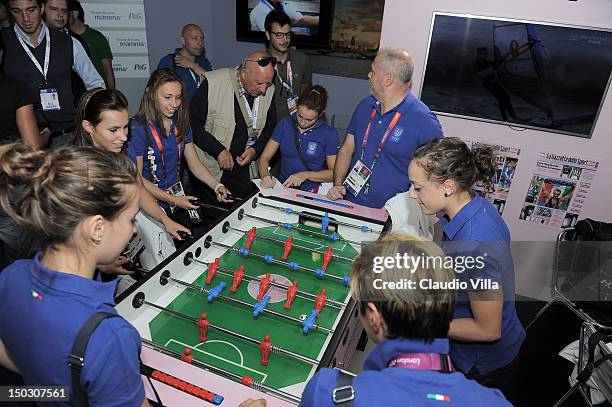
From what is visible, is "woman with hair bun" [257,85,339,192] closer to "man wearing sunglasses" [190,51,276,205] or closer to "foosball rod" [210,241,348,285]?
"man wearing sunglasses" [190,51,276,205]

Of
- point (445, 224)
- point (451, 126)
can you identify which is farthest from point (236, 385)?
point (451, 126)

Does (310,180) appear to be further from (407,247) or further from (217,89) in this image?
(407,247)

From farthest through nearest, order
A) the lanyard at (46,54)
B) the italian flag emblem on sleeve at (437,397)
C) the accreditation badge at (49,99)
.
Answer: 1. the accreditation badge at (49,99)
2. the lanyard at (46,54)
3. the italian flag emblem on sleeve at (437,397)

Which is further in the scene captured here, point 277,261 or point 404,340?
point 277,261

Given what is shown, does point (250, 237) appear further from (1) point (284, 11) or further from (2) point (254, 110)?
(1) point (284, 11)

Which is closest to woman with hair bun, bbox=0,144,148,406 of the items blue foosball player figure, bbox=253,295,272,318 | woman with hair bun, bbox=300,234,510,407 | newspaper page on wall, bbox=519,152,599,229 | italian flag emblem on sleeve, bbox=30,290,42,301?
italian flag emblem on sleeve, bbox=30,290,42,301

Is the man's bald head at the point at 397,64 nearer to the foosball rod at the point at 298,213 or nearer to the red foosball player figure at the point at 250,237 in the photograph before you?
the foosball rod at the point at 298,213

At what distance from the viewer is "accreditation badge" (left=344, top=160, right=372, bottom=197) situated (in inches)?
126

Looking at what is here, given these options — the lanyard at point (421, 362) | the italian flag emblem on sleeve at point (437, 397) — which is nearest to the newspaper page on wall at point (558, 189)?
the lanyard at point (421, 362)

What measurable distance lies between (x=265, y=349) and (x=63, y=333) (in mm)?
806

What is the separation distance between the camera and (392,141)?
3.07 m

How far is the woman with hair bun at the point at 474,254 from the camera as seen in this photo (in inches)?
66.1

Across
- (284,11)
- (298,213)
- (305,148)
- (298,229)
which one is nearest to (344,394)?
(298,229)

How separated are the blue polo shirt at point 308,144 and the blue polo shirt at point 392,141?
0.29 meters
